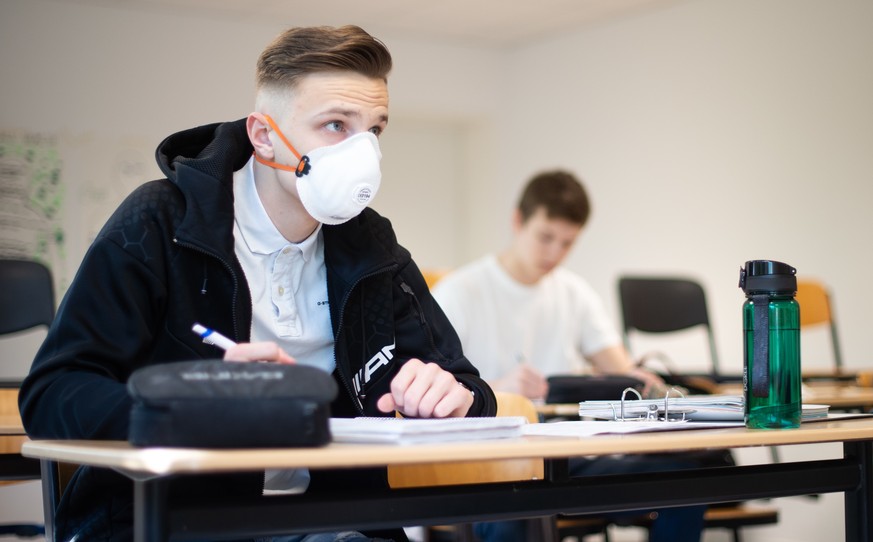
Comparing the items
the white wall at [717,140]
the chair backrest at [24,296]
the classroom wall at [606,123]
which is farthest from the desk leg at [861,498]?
the white wall at [717,140]

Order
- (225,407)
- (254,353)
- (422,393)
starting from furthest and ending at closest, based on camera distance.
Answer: (422,393) → (254,353) → (225,407)

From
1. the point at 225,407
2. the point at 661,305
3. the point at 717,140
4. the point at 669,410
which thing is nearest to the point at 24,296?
the point at 669,410

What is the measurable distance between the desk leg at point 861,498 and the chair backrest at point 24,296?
2.18 metres

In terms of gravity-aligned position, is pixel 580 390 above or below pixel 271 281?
below

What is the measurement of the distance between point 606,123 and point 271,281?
4.89 metres

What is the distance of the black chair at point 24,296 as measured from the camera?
2.81 m

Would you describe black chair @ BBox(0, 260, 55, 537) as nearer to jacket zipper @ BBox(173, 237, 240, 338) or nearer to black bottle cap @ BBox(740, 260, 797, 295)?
jacket zipper @ BBox(173, 237, 240, 338)

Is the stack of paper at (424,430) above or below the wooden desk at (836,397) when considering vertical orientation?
above

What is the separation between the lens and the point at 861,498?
56.1 inches

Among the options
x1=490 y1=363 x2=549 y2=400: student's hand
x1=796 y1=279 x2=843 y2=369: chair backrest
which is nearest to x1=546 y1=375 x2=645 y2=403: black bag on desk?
x1=490 y1=363 x2=549 y2=400: student's hand

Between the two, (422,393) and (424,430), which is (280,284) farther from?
(424,430)

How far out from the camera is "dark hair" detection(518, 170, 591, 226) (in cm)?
329

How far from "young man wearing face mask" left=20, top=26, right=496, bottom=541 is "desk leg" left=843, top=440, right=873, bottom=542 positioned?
1.74 ft

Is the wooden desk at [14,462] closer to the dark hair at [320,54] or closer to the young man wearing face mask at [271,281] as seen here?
the young man wearing face mask at [271,281]
